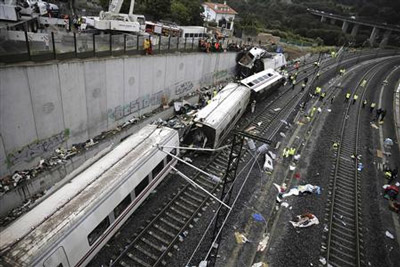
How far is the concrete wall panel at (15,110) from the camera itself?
394 inches

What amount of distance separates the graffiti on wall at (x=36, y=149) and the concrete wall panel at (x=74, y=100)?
1.88 feet

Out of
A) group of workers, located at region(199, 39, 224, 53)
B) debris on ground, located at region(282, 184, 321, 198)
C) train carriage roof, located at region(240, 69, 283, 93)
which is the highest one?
group of workers, located at region(199, 39, 224, 53)

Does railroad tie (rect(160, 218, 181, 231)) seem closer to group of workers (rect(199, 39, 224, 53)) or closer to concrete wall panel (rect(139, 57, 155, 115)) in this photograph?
concrete wall panel (rect(139, 57, 155, 115))

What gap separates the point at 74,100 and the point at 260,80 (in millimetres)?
16489

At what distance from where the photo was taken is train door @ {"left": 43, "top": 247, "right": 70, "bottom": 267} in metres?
7.03

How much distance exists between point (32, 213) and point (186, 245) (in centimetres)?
546

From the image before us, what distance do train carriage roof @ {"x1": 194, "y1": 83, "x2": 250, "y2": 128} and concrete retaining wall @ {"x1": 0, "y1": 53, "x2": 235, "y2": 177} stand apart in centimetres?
469

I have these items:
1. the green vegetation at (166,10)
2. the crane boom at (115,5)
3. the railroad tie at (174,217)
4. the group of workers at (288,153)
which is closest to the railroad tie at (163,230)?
the railroad tie at (174,217)

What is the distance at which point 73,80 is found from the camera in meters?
12.8

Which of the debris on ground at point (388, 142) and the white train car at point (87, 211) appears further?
the debris on ground at point (388, 142)

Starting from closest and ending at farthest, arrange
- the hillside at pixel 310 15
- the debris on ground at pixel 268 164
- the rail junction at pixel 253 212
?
the rail junction at pixel 253 212 < the debris on ground at pixel 268 164 < the hillside at pixel 310 15

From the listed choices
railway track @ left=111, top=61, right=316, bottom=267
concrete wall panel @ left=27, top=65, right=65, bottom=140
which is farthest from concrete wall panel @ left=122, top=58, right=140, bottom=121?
railway track @ left=111, top=61, right=316, bottom=267

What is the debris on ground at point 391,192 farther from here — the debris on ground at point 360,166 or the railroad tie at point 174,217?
the railroad tie at point 174,217

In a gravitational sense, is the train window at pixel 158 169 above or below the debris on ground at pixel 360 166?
above
